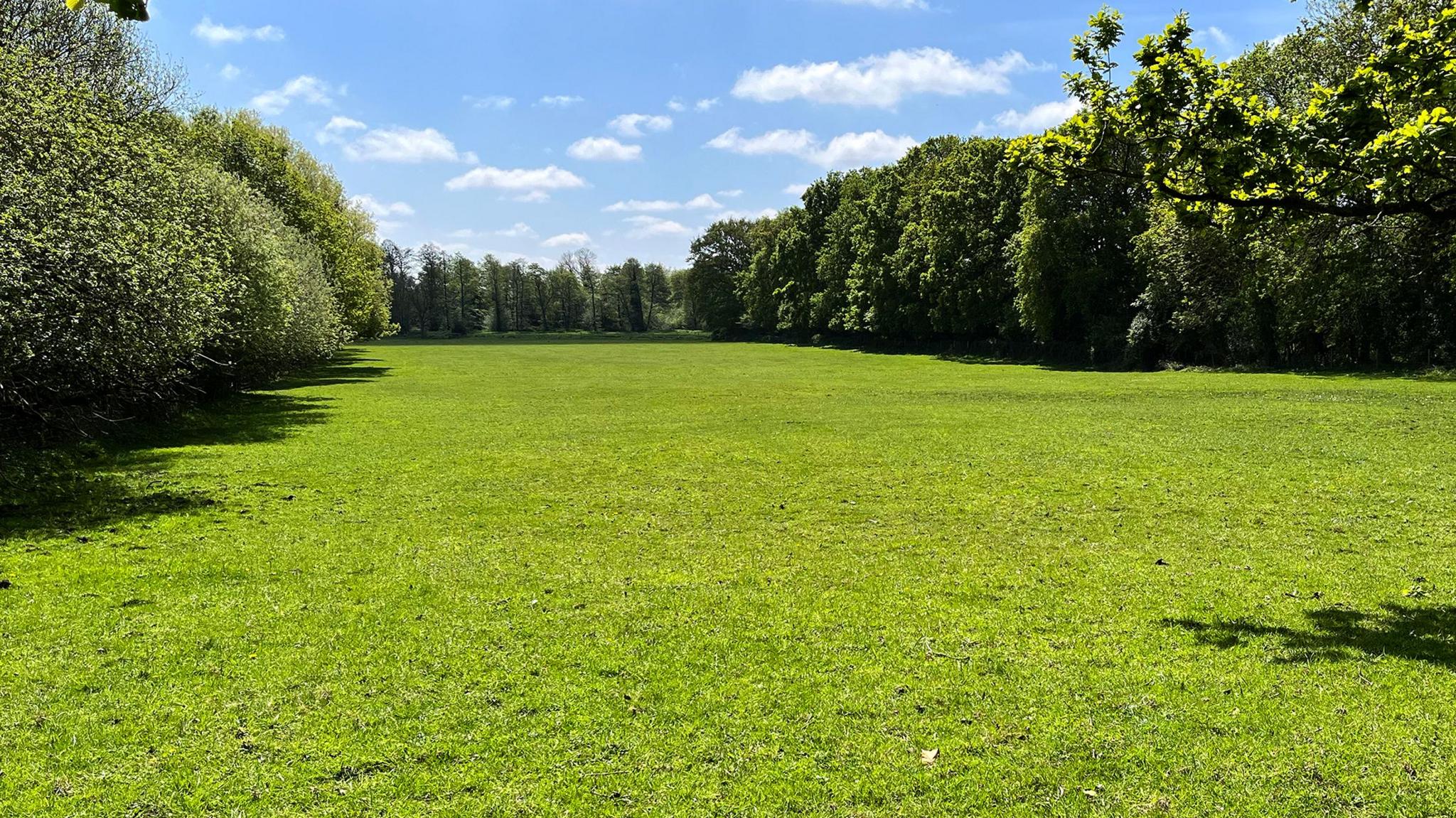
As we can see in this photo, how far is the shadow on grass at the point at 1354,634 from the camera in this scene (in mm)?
7629

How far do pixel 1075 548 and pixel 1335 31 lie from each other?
137ft

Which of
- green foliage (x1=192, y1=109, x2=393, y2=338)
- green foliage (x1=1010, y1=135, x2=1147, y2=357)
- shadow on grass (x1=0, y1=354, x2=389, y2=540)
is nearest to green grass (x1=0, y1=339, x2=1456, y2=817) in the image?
shadow on grass (x1=0, y1=354, x2=389, y2=540)

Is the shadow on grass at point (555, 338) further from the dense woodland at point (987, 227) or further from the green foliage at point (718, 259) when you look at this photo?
the dense woodland at point (987, 227)

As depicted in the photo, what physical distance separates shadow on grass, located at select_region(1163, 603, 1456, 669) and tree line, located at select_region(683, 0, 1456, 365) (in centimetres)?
421

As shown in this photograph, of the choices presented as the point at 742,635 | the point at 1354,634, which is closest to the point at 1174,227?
the point at 1354,634

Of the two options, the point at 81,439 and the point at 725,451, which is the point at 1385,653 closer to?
the point at 725,451

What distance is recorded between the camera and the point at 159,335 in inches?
674

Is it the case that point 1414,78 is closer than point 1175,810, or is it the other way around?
point 1175,810

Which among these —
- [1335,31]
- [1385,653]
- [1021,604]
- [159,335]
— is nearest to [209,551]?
[159,335]

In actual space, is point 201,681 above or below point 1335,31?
below

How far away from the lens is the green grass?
580cm

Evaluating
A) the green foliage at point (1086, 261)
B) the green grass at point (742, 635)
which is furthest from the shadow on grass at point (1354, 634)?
the green foliage at point (1086, 261)

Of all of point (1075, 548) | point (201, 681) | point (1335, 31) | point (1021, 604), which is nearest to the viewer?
point (201, 681)

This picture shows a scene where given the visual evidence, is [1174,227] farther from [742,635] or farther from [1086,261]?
[742,635]
